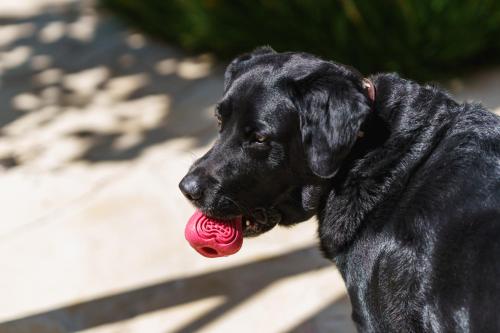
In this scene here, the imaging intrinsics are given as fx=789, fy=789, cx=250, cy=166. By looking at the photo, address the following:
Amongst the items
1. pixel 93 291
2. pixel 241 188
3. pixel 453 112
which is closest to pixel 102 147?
pixel 93 291

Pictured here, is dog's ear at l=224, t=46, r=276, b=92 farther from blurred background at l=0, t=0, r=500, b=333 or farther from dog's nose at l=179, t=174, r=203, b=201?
blurred background at l=0, t=0, r=500, b=333

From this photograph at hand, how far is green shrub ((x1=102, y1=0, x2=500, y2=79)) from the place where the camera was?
232 inches

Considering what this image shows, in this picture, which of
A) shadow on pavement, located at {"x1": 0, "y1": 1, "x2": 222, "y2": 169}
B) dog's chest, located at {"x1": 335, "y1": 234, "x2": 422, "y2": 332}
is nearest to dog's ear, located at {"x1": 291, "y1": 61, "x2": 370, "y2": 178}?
dog's chest, located at {"x1": 335, "y1": 234, "x2": 422, "y2": 332}

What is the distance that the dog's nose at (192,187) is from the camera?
3.14 metres

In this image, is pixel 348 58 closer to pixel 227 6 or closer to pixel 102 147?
pixel 227 6

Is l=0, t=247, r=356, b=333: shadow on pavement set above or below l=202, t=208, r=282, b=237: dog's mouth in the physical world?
below

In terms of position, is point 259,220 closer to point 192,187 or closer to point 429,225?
point 192,187

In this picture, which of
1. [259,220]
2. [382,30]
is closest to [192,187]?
[259,220]

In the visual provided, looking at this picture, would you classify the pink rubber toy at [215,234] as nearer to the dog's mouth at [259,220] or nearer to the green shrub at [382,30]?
the dog's mouth at [259,220]

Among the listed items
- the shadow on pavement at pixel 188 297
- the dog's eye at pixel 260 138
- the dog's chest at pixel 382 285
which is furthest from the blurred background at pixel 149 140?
the dog's eye at pixel 260 138

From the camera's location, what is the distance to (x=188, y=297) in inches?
164

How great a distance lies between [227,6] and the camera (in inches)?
261

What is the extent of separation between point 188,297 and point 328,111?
1.65 metres

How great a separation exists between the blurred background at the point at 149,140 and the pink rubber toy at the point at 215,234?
80cm
